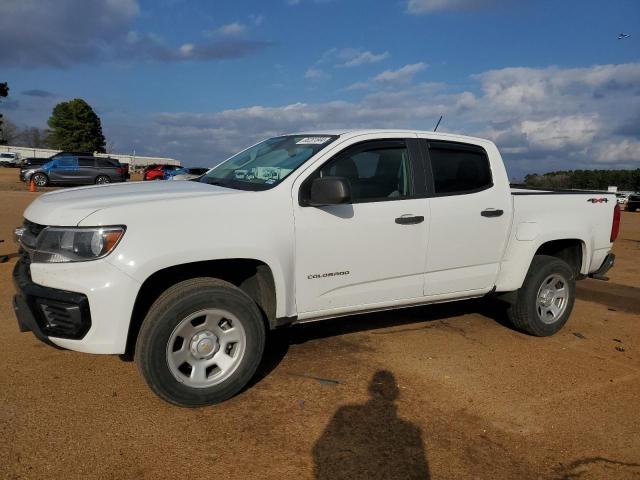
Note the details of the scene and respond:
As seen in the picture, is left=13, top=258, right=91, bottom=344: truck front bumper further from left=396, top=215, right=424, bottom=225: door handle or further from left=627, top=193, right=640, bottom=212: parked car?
left=627, top=193, right=640, bottom=212: parked car

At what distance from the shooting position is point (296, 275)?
3.68m

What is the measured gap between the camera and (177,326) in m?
3.24

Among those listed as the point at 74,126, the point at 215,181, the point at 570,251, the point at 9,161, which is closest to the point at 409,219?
the point at 215,181

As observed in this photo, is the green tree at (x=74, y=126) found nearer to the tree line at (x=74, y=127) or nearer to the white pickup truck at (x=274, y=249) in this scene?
the tree line at (x=74, y=127)

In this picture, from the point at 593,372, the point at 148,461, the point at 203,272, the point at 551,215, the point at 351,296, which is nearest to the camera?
the point at 148,461

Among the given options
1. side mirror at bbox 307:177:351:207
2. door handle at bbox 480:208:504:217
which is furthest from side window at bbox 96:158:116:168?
side mirror at bbox 307:177:351:207

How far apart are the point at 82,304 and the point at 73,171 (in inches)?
1047

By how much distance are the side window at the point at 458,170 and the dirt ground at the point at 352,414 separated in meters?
1.48

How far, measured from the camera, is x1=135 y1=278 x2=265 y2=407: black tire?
3.17 meters

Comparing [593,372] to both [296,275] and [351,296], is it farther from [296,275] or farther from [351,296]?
[296,275]

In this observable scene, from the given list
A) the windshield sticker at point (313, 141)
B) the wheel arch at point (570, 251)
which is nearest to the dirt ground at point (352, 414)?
the wheel arch at point (570, 251)

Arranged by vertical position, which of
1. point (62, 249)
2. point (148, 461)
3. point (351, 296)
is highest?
point (62, 249)

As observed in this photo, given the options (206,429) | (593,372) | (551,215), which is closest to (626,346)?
(593,372)

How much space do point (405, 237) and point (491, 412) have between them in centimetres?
141
